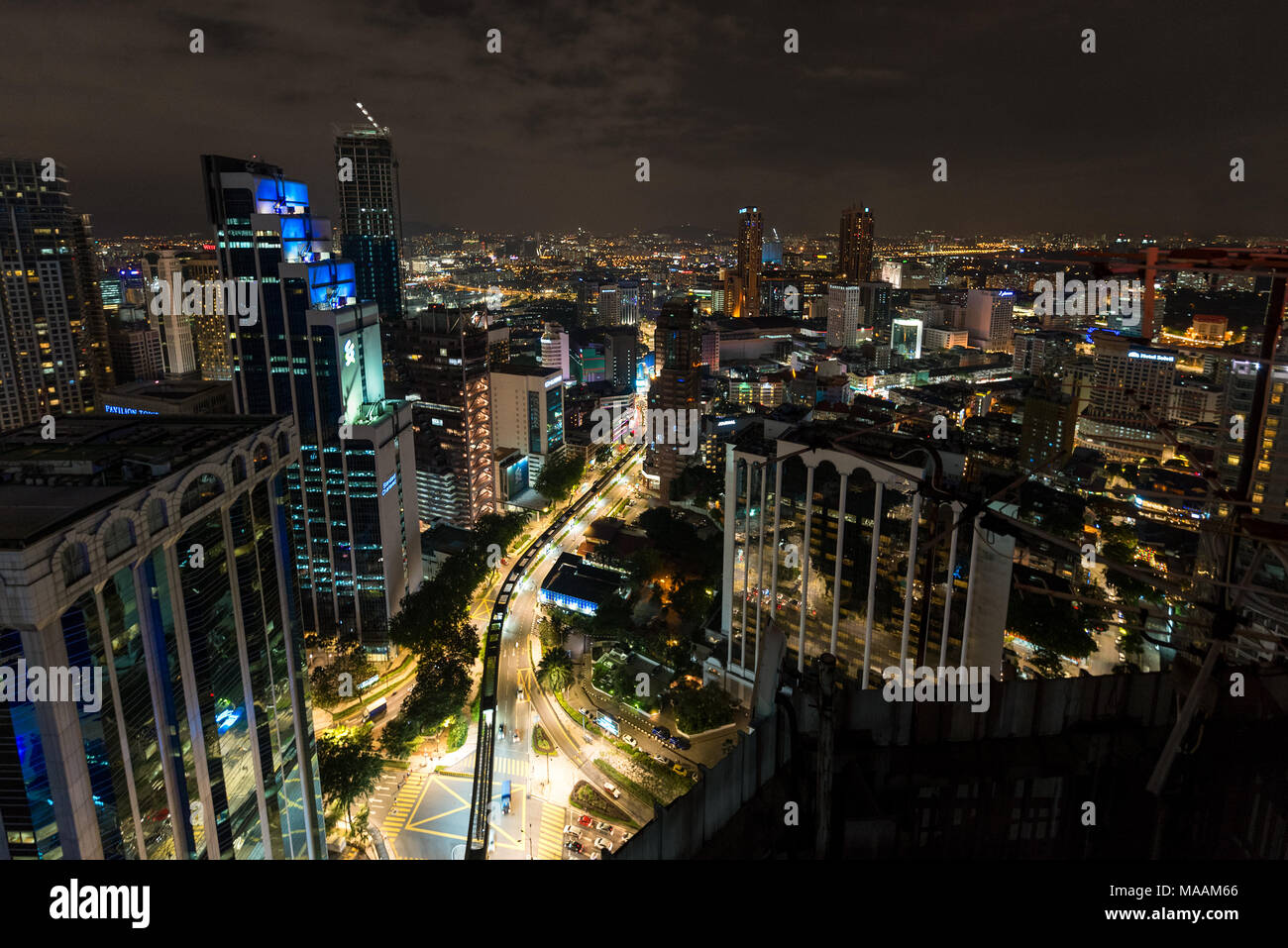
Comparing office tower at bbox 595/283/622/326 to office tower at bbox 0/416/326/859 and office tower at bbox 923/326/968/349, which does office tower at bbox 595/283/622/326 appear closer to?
office tower at bbox 923/326/968/349

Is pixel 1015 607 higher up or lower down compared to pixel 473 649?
higher up

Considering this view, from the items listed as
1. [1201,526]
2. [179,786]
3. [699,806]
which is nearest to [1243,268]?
[1201,526]

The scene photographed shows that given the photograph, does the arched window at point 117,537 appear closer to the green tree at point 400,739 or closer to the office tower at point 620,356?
the green tree at point 400,739

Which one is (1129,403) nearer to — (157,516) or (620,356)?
(620,356)

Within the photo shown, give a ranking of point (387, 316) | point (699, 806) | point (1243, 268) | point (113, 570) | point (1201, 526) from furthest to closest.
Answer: point (387, 316) → point (113, 570) → point (1243, 268) → point (1201, 526) → point (699, 806)

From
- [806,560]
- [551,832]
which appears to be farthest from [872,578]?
[551,832]

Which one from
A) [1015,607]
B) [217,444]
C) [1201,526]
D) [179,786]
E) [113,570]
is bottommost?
[1015,607]

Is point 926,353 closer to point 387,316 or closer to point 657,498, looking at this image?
point 657,498
